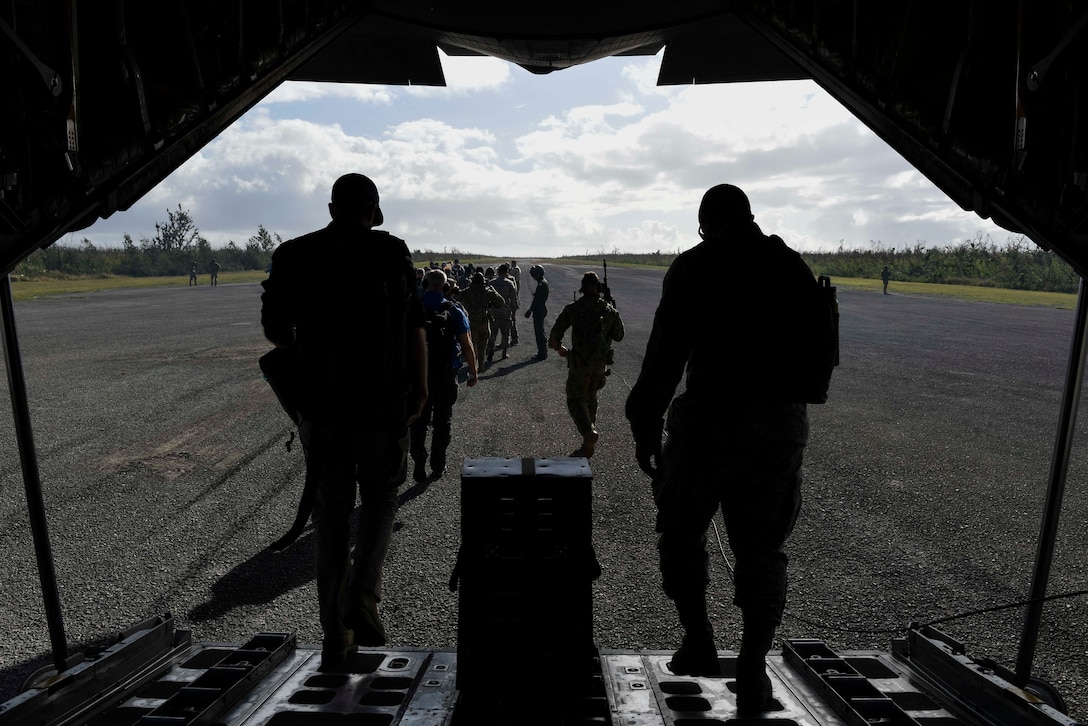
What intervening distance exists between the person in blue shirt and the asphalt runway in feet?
1.02

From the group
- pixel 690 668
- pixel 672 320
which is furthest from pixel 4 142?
pixel 690 668

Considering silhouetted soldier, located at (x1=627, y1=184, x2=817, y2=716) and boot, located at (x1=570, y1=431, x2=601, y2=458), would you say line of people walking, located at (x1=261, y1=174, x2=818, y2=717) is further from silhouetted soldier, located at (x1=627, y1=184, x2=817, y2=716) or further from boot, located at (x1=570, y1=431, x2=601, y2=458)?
boot, located at (x1=570, y1=431, x2=601, y2=458)

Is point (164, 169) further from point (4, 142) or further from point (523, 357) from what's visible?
point (523, 357)

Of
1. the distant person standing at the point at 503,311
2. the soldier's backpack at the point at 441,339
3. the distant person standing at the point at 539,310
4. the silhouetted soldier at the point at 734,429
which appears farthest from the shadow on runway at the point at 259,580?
the distant person standing at the point at 539,310

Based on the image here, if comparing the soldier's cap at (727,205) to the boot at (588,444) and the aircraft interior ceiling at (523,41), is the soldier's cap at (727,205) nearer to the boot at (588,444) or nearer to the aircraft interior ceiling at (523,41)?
the aircraft interior ceiling at (523,41)

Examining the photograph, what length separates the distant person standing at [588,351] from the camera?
302 inches

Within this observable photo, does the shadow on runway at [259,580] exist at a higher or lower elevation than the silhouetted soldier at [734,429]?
lower

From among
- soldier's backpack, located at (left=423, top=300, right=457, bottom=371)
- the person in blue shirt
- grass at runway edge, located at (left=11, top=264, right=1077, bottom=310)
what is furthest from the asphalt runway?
grass at runway edge, located at (left=11, top=264, right=1077, bottom=310)

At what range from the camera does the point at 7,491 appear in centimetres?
624

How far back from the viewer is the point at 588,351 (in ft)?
25.1

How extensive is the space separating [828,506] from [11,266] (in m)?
5.81

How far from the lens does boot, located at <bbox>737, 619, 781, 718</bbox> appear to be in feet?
8.82

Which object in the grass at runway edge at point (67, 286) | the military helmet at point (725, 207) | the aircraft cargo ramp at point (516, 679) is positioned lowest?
the grass at runway edge at point (67, 286)

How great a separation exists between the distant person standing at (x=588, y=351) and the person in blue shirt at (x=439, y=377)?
56.2 inches
